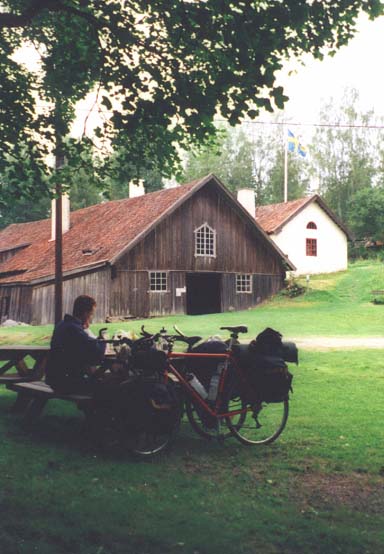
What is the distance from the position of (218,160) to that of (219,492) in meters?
64.7

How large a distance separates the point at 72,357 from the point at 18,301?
82.5 ft

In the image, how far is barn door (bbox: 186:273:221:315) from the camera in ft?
113

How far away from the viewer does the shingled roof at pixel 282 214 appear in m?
42.6

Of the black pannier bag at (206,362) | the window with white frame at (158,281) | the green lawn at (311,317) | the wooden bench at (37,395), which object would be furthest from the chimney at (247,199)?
the black pannier bag at (206,362)

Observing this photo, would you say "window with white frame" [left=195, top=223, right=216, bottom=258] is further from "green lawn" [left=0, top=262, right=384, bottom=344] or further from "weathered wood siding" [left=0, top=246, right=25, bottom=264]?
"weathered wood siding" [left=0, top=246, right=25, bottom=264]

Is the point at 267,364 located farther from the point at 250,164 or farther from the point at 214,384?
the point at 250,164

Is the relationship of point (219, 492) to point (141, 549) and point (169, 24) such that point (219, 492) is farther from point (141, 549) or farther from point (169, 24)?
point (169, 24)

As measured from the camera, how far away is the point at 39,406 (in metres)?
7.36

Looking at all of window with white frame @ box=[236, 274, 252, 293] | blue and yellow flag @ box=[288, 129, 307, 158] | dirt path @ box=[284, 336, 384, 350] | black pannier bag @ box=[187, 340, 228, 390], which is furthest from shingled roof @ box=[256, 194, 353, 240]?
black pannier bag @ box=[187, 340, 228, 390]

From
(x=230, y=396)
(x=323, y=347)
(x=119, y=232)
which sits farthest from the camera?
(x=119, y=232)

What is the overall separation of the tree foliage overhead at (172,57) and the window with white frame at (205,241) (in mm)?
19935

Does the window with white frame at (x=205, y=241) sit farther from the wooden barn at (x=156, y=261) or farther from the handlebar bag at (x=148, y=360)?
the handlebar bag at (x=148, y=360)

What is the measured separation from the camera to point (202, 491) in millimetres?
5262

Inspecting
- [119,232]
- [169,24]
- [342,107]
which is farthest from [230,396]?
[342,107]
